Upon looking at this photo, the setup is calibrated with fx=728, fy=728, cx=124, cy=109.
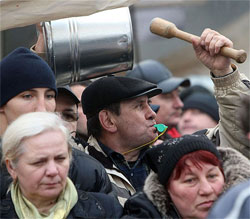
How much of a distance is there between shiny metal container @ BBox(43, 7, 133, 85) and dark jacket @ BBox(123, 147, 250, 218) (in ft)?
3.17

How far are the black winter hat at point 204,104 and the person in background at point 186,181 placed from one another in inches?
126

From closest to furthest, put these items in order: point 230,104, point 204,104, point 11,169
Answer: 1. point 11,169
2. point 230,104
3. point 204,104

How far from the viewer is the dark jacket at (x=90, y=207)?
10.2 feet

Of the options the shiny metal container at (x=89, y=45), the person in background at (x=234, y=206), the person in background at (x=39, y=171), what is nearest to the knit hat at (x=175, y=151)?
the person in background at (x=39, y=171)

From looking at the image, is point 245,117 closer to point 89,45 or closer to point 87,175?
point 87,175

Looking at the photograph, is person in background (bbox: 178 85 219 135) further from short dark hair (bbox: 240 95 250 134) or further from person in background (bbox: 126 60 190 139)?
short dark hair (bbox: 240 95 250 134)

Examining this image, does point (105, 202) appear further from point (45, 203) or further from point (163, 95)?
point (163, 95)

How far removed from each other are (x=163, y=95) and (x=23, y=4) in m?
2.94

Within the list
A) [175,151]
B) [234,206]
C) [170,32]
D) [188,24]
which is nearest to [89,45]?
[170,32]

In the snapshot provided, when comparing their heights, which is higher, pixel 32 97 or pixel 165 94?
pixel 32 97

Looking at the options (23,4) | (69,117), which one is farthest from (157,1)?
(23,4)

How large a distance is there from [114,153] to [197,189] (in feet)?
3.46

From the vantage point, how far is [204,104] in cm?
668

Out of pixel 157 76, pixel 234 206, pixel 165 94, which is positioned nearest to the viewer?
pixel 234 206
